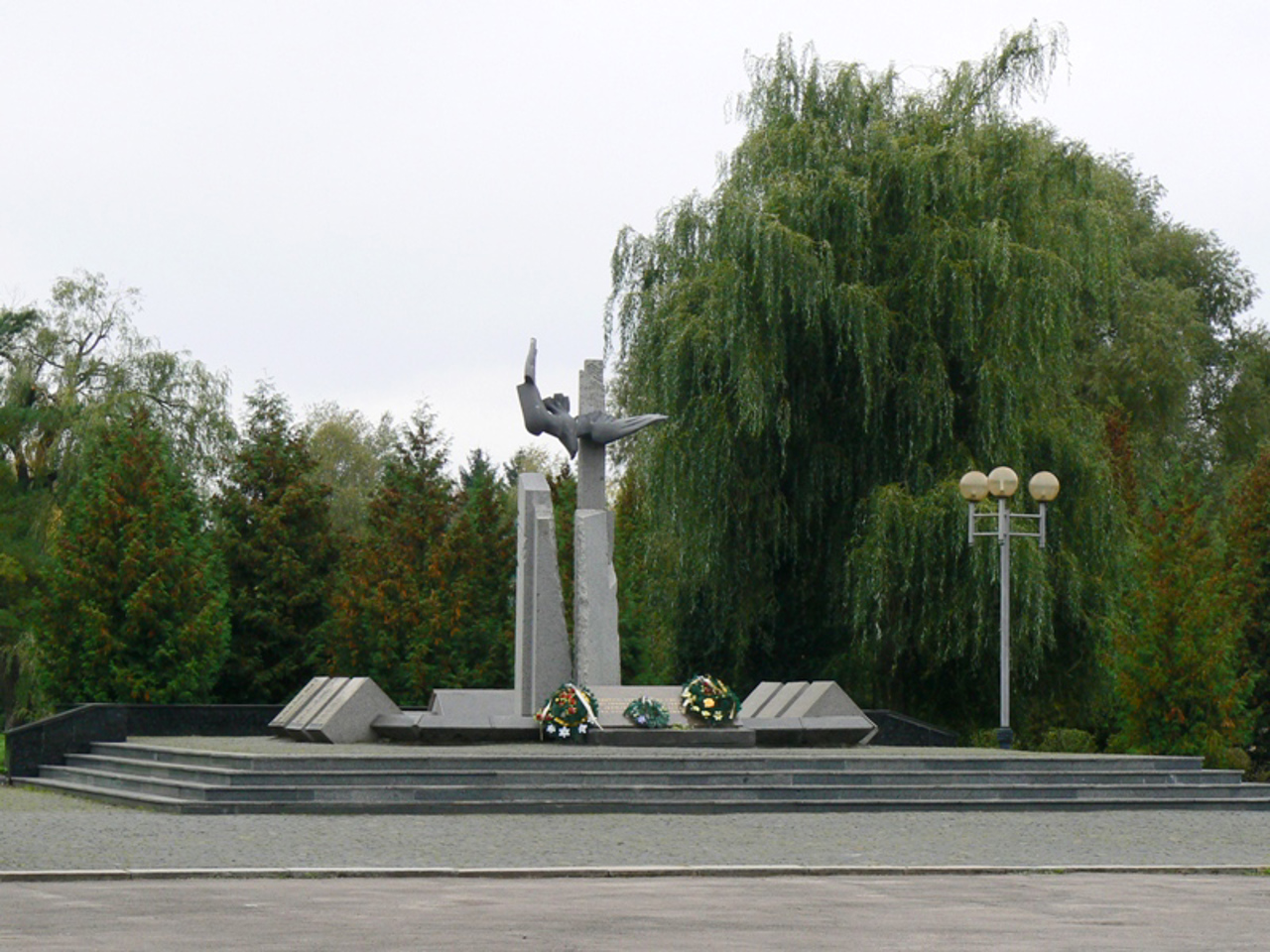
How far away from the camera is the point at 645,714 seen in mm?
22109

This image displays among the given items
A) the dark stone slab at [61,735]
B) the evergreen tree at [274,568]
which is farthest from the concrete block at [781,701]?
the evergreen tree at [274,568]

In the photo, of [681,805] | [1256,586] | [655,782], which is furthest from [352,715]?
[1256,586]

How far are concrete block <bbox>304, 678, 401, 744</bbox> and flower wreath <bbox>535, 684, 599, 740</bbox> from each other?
2.26 metres

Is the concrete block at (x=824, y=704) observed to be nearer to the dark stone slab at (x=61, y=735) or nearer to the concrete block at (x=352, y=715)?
the concrete block at (x=352, y=715)

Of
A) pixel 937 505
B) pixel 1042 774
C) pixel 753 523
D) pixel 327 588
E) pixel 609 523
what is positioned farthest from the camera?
pixel 327 588

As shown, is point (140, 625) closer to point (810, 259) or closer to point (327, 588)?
point (327, 588)

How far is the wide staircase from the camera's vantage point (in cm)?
1820

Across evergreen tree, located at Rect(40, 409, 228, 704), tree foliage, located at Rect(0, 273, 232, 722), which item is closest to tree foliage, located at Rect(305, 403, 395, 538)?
tree foliage, located at Rect(0, 273, 232, 722)

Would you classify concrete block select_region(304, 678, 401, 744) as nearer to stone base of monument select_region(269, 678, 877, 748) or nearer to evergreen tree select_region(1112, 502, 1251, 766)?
stone base of monument select_region(269, 678, 877, 748)

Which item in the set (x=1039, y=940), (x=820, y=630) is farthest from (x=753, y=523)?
(x=1039, y=940)

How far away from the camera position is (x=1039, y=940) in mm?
9398

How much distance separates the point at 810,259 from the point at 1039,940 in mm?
18757

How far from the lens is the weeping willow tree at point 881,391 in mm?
27297

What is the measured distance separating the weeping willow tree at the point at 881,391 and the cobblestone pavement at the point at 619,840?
833cm
